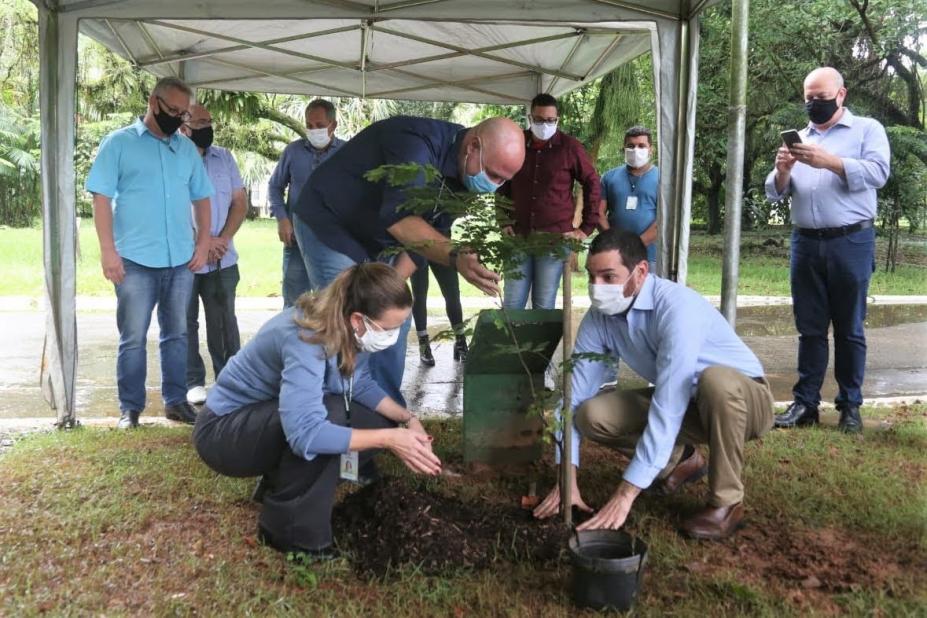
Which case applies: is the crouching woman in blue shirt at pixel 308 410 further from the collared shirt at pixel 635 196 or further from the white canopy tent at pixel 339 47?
the collared shirt at pixel 635 196

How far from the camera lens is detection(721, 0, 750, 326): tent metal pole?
14.3 ft

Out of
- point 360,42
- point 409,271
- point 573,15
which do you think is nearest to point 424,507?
point 409,271

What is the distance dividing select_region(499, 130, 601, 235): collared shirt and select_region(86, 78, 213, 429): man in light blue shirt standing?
2.21 meters

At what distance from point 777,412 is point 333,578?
333cm

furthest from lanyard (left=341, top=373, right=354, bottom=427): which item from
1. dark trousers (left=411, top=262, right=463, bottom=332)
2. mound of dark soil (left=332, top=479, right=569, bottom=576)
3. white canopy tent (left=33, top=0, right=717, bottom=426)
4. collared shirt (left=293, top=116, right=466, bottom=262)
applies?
dark trousers (left=411, top=262, right=463, bottom=332)

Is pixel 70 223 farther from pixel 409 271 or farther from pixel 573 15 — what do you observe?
pixel 573 15

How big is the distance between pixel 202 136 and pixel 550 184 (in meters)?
2.40

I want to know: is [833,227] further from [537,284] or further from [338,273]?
[338,273]

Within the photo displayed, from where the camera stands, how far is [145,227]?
4.59 metres

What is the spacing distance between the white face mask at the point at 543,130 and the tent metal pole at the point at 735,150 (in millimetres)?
1334

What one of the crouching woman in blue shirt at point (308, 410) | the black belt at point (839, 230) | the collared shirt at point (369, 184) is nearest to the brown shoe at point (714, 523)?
the crouching woman in blue shirt at point (308, 410)

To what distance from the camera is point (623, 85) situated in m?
11.5

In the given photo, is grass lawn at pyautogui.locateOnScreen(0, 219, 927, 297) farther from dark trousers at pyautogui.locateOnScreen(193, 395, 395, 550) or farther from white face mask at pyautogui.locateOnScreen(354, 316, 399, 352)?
white face mask at pyautogui.locateOnScreen(354, 316, 399, 352)

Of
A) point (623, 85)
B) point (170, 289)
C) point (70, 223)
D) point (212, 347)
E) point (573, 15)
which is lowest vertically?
point (212, 347)
